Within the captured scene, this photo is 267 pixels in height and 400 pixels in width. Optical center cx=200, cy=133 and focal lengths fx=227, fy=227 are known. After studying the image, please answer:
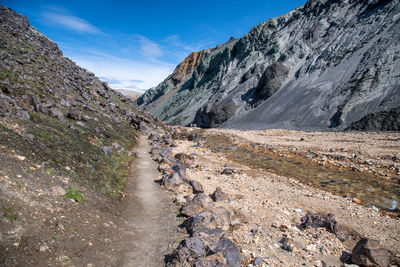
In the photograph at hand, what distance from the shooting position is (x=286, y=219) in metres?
10.3

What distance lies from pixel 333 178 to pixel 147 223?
14486mm

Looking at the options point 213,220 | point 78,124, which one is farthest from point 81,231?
point 78,124

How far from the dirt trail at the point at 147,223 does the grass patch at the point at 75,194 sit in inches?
71.7

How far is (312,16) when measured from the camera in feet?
225

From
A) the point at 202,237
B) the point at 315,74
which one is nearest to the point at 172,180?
the point at 202,237

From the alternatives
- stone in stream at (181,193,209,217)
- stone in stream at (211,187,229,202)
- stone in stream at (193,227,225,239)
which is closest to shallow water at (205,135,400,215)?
stone in stream at (211,187,229,202)

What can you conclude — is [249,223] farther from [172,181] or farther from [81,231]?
[81,231]

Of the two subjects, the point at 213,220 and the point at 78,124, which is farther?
the point at 78,124

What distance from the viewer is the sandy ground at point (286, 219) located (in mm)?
7836

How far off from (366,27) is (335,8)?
694 inches

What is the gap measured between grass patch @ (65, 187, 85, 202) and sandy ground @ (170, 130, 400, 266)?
5498mm

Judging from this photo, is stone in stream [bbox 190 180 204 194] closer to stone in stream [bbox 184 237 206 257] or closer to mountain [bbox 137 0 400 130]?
stone in stream [bbox 184 237 206 257]

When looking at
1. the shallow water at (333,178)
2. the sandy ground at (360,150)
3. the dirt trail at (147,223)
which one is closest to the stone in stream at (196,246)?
the dirt trail at (147,223)

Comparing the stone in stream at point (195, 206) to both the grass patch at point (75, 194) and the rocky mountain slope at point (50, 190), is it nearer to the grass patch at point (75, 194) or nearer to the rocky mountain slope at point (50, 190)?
the rocky mountain slope at point (50, 190)
